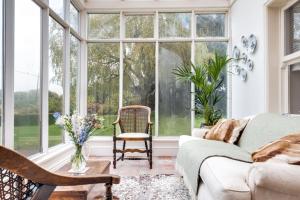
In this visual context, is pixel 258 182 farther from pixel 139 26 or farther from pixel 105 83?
pixel 139 26

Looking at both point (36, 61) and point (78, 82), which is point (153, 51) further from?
point (36, 61)

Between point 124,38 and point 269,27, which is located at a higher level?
point 124,38

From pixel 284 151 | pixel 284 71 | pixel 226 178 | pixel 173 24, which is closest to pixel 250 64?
pixel 284 71

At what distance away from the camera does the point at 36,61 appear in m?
2.95

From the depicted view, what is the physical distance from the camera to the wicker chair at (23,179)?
0.73 m

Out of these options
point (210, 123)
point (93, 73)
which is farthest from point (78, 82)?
point (210, 123)

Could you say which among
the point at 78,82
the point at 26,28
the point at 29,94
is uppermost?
the point at 26,28

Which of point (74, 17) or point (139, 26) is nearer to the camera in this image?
point (74, 17)

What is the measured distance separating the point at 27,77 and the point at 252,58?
288 centimetres

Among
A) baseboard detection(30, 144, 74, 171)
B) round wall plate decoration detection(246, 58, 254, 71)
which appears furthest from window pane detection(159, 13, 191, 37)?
baseboard detection(30, 144, 74, 171)

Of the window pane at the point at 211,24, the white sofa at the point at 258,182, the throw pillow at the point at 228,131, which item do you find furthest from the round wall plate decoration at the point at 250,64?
the white sofa at the point at 258,182

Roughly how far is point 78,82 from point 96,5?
146cm

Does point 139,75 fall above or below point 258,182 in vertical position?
above

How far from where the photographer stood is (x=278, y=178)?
1298 mm
